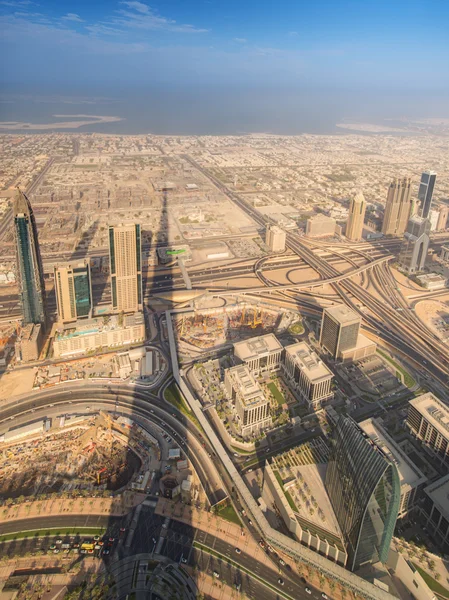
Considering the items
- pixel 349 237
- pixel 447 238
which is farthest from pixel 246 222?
pixel 447 238

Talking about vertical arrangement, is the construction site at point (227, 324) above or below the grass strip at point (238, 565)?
above

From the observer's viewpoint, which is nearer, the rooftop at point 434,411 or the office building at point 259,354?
the rooftop at point 434,411

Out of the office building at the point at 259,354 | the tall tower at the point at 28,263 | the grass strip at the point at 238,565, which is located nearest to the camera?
the grass strip at the point at 238,565

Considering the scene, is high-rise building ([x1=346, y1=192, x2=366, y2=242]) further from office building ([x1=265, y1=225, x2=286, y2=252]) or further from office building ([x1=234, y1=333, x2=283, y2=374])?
office building ([x1=234, y1=333, x2=283, y2=374])

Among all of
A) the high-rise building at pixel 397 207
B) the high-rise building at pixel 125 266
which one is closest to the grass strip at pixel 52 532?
the high-rise building at pixel 125 266

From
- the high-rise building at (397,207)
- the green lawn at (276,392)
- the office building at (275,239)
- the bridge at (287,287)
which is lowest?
the green lawn at (276,392)

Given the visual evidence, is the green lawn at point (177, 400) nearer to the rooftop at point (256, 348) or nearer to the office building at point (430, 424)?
the rooftop at point (256, 348)

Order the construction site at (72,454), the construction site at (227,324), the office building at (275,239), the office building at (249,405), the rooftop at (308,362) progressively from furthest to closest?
the office building at (275,239) < the construction site at (227,324) < the rooftop at (308,362) < the office building at (249,405) < the construction site at (72,454)
